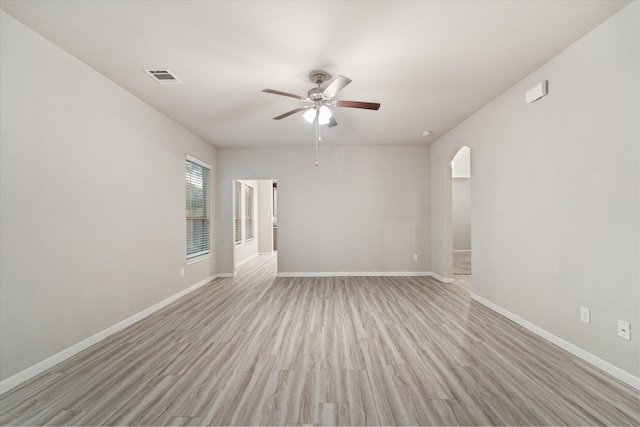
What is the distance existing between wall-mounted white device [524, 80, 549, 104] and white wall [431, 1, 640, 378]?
0.18 ft

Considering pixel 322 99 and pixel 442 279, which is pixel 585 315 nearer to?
pixel 442 279

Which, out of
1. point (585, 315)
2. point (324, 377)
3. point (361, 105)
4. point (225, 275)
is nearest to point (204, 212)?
point (225, 275)

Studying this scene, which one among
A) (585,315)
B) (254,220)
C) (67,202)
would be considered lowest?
(585,315)

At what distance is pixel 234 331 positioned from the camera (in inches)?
113

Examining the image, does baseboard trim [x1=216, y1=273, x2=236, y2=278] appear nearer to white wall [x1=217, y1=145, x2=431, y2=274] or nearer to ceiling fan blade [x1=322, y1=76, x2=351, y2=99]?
white wall [x1=217, y1=145, x2=431, y2=274]

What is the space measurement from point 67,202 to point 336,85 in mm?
2595

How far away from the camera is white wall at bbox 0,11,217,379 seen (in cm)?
196

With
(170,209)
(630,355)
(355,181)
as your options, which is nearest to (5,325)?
(170,209)

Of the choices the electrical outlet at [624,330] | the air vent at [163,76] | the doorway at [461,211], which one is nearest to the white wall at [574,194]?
the electrical outlet at [624,330]

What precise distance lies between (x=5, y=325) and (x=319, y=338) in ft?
7.86

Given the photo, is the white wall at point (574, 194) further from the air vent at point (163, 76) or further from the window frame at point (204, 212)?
the window frame at point (204, 212)

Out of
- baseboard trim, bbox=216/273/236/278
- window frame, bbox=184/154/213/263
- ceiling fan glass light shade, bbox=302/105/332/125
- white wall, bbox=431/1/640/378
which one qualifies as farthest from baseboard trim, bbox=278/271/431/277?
ceiling fan glass light shade, bbox=302/105/332/125

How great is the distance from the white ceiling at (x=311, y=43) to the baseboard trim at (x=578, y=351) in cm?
264

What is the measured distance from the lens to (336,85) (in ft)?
7.76
